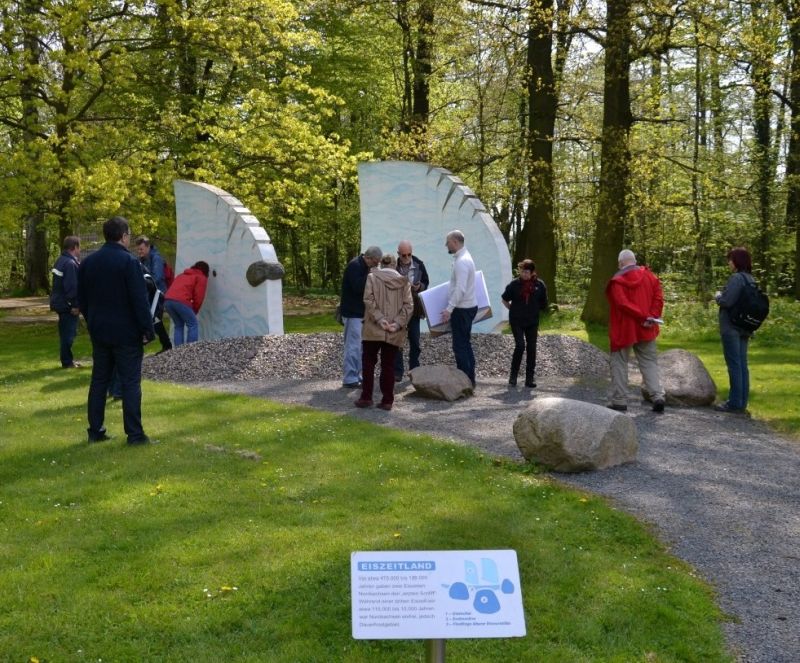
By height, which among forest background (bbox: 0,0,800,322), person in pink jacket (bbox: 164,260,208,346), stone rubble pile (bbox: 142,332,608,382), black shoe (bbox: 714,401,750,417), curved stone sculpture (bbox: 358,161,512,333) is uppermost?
forest background (bbox: 0,0,800,322)

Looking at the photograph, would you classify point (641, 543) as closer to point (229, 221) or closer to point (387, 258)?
point (387, 258)

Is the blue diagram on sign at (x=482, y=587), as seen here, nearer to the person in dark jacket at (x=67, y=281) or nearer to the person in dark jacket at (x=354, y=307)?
the person in dark jacket at (x=354, y=307)

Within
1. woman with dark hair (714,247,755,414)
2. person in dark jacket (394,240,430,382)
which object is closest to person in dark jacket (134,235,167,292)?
person in dark jacket (394,240,430,382)

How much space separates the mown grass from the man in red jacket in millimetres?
3129

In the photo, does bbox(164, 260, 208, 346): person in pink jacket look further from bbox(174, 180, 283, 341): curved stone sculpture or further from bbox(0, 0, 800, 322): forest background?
bbox(0, 0, 800, 322): forest background

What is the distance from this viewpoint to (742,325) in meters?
10.6

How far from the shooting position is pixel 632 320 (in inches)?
409

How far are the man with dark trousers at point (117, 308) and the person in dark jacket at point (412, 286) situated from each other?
4.81 m

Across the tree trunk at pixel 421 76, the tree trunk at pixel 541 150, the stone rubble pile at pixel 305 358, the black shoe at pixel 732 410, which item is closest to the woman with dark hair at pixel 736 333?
the black shoe at pixel 732 410

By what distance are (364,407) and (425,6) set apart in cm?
1173

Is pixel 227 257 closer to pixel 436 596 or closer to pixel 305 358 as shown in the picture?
pixel 305 358

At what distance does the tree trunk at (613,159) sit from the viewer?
56.3 feet

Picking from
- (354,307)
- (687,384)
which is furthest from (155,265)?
(687,384)

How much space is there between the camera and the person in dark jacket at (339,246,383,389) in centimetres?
1123
